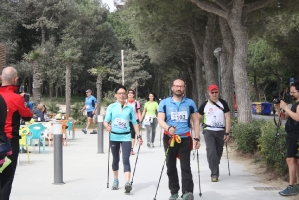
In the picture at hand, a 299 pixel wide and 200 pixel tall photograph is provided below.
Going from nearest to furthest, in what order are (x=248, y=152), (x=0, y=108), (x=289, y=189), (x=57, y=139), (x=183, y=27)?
(x=0, y=108), (x=289, y=189), (x=57, y=139), (x=248, y=152), (x=183, y=27)

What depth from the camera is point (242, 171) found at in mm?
10172

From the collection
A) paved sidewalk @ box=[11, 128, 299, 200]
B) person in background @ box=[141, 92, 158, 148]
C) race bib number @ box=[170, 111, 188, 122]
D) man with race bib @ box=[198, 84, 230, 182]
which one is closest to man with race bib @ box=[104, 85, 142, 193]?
paved sidewalk @ box=[11, 128, 299, 200]

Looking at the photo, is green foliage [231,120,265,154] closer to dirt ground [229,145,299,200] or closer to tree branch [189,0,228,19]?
dirt ground [229,145,299,200]

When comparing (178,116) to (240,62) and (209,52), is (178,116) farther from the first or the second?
(209,52)

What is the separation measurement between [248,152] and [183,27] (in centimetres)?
1489

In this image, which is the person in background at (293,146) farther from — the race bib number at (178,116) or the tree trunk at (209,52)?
the tree trunk at (209,52)

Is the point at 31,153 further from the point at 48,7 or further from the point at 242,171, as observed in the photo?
the point at 48,7

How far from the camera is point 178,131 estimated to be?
6938mm

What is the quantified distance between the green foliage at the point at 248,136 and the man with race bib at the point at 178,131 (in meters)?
4.62

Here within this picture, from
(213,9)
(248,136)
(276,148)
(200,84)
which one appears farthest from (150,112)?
(200,84)

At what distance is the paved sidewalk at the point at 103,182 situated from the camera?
760 cm

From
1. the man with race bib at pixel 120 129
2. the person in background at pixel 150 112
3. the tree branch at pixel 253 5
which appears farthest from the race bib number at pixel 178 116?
the tree branch at pixel 253 5

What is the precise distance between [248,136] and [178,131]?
16.4 ft

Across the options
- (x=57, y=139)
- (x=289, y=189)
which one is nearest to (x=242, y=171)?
(x=289, y=189)
